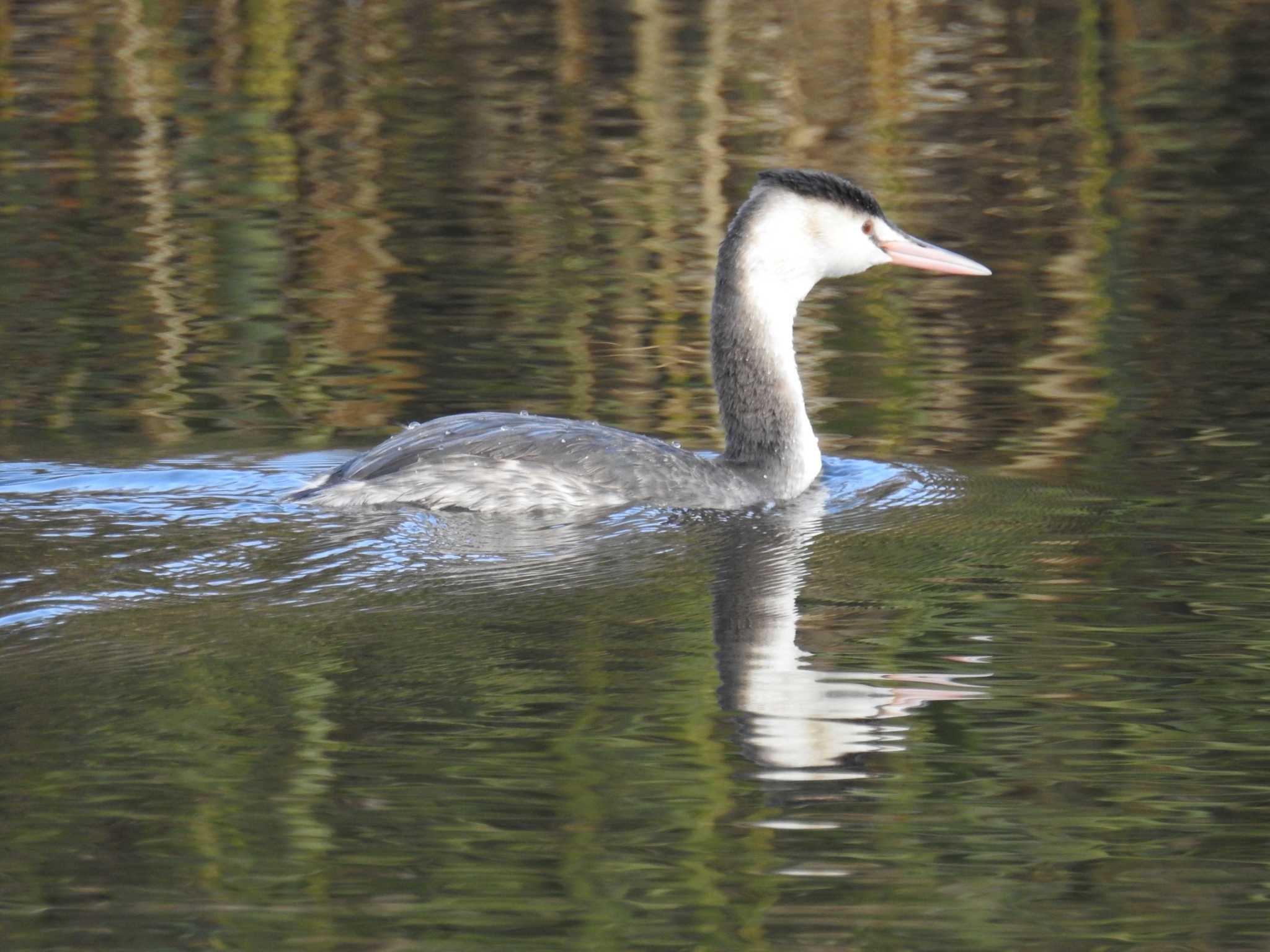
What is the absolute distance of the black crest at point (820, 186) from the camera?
838 cm

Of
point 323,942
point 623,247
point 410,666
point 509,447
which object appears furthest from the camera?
point 623,247

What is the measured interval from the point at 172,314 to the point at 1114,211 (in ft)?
18.8

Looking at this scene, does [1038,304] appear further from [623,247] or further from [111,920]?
[111,920]

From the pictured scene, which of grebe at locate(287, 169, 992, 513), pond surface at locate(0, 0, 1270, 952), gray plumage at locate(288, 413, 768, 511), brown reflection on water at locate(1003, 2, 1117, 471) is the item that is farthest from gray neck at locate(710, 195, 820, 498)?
brown reflection on water at locate(1003, 2, 1117, 471)

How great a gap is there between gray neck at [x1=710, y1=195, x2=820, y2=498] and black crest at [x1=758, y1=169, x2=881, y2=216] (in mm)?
102

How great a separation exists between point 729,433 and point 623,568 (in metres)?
1.55

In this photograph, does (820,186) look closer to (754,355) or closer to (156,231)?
(754,355)

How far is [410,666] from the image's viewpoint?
5.81 metres

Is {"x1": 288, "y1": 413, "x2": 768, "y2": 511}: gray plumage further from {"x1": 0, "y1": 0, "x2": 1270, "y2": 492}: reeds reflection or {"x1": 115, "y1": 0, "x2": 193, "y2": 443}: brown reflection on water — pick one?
{"x1": 115, "y1": 0, "x2": 193, "y2": 443}: brown reflection on water

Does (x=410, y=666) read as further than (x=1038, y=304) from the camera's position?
No

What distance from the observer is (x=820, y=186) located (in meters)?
8.43

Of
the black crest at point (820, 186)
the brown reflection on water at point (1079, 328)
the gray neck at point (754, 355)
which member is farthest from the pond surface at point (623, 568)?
the black crest at point (820, 186)

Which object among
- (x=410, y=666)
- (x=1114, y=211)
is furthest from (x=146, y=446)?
(x=1114, y=211)

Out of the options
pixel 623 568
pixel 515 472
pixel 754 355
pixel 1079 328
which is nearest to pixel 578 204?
pixel 1079 328
